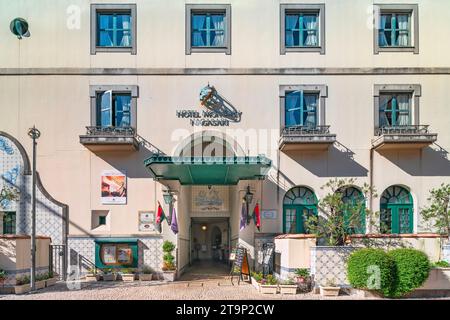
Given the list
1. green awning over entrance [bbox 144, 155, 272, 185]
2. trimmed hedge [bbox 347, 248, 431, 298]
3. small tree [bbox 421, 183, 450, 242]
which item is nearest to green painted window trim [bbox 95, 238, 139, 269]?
green awning over entrance [bbox 144, 155, 272, 185]

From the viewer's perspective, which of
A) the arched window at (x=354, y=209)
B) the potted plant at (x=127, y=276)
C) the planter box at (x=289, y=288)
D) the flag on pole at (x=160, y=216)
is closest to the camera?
the planter box at (x=289, y=288)

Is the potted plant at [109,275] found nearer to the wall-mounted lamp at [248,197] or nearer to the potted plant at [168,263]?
the potted plant at [168,263]

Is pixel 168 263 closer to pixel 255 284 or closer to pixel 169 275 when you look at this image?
pixel 169 275

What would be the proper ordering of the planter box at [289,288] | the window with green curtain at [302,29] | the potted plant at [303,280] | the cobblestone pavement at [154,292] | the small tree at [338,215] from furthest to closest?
1. the window with green curtain at [302,29]
2. the small tree at [338,215]
3. the potted plant at [303,280]
4. the planter box at [289,288]
5. the cobblestone pavement at [154,292]

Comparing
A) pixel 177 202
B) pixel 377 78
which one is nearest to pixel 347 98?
pixel 377 78

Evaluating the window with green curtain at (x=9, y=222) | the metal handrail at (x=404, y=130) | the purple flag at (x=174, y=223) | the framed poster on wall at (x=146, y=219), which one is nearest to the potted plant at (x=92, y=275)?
the framed poster on wall at (x=146, y=219)

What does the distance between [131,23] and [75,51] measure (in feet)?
9.01

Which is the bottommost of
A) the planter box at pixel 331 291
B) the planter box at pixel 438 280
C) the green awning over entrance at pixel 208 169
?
the planter box at pixel 331 291

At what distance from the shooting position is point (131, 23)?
18547 mm

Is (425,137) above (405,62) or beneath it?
beneath

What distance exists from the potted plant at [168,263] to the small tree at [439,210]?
1070 cm

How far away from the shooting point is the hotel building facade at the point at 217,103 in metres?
18.2

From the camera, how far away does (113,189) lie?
18188 millimetres

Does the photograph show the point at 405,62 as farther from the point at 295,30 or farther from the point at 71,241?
the point at 71,241
